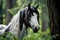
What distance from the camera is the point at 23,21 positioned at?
4895 millimetres

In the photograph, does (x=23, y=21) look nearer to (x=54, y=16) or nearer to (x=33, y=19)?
(x=33, y=19)

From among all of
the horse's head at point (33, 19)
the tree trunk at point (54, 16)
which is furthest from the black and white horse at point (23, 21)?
the tree trunk at point (54, 16)

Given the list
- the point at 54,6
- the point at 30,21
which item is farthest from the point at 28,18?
the point at 54,6

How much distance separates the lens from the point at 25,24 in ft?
16.3

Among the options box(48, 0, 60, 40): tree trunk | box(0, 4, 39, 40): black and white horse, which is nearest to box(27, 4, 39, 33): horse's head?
box(0, 4, 39, 40): black and white horse

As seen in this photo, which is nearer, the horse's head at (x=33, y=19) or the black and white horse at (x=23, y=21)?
the black and white horse at (x=23, y=21)

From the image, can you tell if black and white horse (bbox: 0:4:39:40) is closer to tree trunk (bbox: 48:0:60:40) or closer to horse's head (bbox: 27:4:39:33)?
horse's head (bbox: 27:4:39:33)

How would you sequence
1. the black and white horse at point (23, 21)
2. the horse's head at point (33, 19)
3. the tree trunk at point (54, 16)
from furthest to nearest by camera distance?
the horse's head at point (33, 19), the black and white horse at point (23, 21), the tree trunk at point (54, 16)

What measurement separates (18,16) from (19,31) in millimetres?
321

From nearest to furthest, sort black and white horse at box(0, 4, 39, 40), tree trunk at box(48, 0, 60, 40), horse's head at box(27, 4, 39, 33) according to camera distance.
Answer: tree trunk at box(48, 0, 60, 40) → black and white horse at box(0, 4, 39, 40) → horse's head at box(27, 4, 39, 33)

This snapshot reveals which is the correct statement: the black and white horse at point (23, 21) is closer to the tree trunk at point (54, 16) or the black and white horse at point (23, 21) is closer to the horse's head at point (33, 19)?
the horse's head at point (33, 19)

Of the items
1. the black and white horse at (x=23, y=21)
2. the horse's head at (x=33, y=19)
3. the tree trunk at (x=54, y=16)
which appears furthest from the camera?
the horse's head at (x=33, y=19)

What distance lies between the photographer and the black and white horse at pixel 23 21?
4.69m

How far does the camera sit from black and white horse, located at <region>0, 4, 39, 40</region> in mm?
4691
